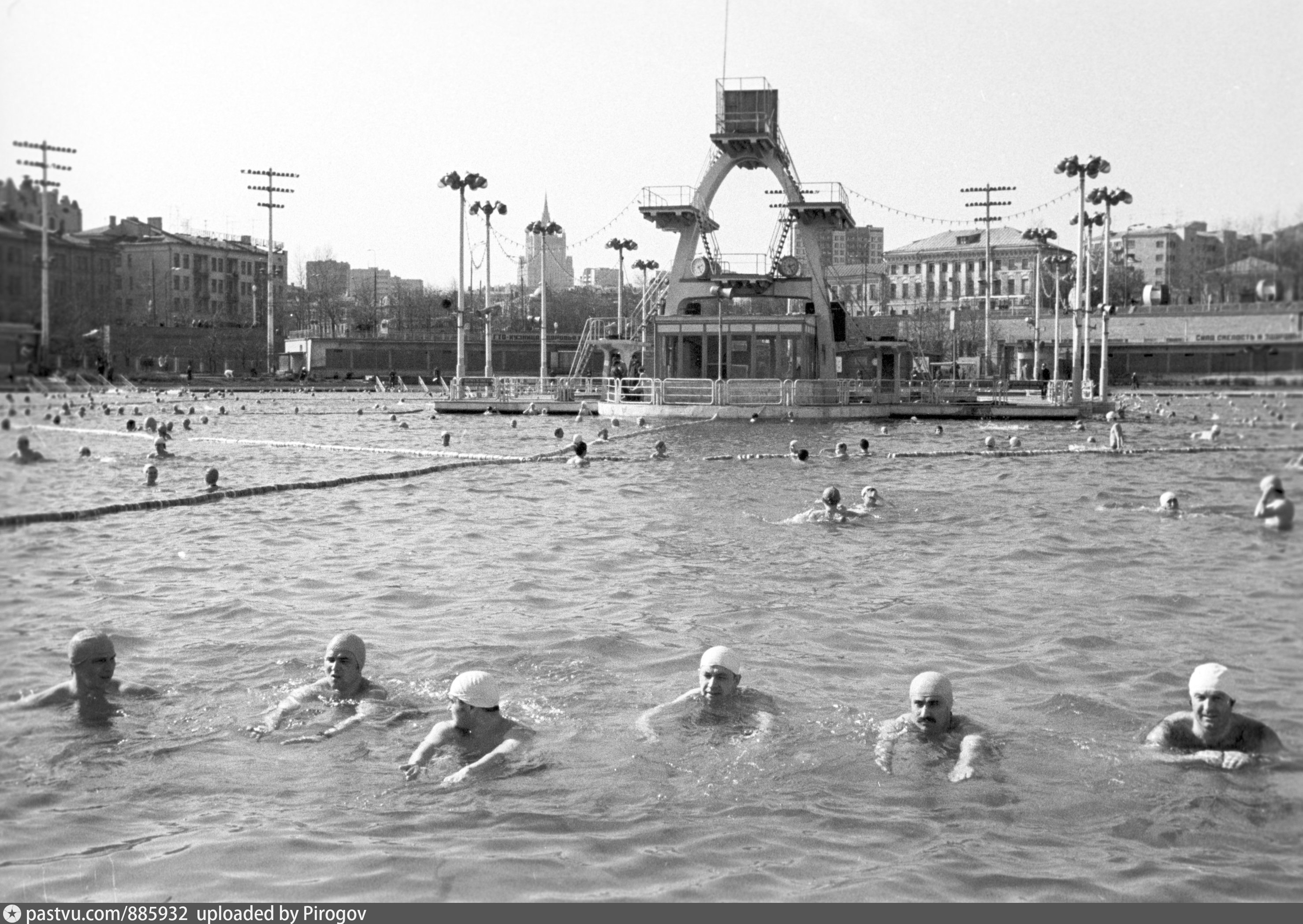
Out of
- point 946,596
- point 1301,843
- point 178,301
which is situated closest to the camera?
point 1301,843

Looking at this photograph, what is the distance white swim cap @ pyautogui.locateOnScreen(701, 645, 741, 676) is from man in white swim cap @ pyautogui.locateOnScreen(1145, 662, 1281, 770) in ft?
8.11

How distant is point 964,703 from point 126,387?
18.6ft

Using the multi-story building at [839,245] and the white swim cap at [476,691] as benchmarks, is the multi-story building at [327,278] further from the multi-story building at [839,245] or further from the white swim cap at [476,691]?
the white swim cap at [476,691]

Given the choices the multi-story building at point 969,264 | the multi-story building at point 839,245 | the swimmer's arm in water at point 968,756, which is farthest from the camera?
the multi-story building at point 839,245

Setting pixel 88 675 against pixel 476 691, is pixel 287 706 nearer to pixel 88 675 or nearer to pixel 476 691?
pixel 88 675

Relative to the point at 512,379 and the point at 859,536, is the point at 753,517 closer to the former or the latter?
the point at 859,536

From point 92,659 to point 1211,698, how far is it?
20.4 feet

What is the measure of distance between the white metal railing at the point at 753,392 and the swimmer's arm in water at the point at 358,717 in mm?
32861

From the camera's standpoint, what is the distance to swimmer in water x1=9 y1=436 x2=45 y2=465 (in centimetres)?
326

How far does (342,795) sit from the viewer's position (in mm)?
6082

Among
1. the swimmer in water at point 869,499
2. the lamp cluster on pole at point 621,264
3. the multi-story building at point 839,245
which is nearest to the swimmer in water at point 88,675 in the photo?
the swimmer in water at point 869,499

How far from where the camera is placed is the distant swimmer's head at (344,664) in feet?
25.3

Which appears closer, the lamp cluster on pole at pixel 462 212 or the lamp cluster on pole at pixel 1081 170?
the lamp cluster on pole at pixel 1081 170

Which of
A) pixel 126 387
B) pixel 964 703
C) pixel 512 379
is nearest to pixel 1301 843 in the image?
pixel 964 703
